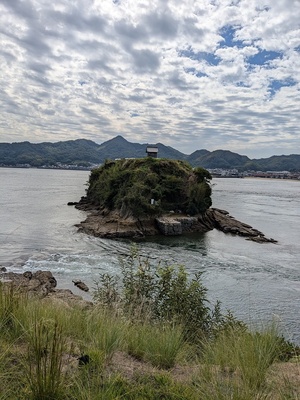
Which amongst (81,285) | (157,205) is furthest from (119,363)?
(157,205)

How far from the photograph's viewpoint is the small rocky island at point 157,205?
4109 centimetres

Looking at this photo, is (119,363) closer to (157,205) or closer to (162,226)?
(162,226)

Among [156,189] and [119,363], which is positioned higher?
[119,363]

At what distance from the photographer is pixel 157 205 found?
4475 cm

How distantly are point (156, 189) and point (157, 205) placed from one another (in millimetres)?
3460

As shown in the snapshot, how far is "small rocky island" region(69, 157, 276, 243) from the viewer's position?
41094mm

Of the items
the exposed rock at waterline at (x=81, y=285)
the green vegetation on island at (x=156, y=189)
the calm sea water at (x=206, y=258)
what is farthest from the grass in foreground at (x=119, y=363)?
the green vegetation on island at (x=156, y=189)

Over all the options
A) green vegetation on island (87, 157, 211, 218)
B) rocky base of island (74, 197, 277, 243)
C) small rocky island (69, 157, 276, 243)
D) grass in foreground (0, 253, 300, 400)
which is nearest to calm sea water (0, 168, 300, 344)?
rocky base of island (74, 197, 277, 243)

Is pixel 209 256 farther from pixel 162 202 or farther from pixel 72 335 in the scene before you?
pixel 72 335

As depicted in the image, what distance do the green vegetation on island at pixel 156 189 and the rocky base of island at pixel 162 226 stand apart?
129 centimetres

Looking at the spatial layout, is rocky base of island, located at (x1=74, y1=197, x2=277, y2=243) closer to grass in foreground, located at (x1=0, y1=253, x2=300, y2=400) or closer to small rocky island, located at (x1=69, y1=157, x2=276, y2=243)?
small rocky island, located at (x1=69, y1=157, x2=276, y2=243)

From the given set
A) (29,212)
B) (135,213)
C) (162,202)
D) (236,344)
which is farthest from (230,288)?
(29,212)

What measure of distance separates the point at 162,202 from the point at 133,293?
3887 centimetres

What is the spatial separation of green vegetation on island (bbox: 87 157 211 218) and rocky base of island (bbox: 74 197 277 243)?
129 centimetres
